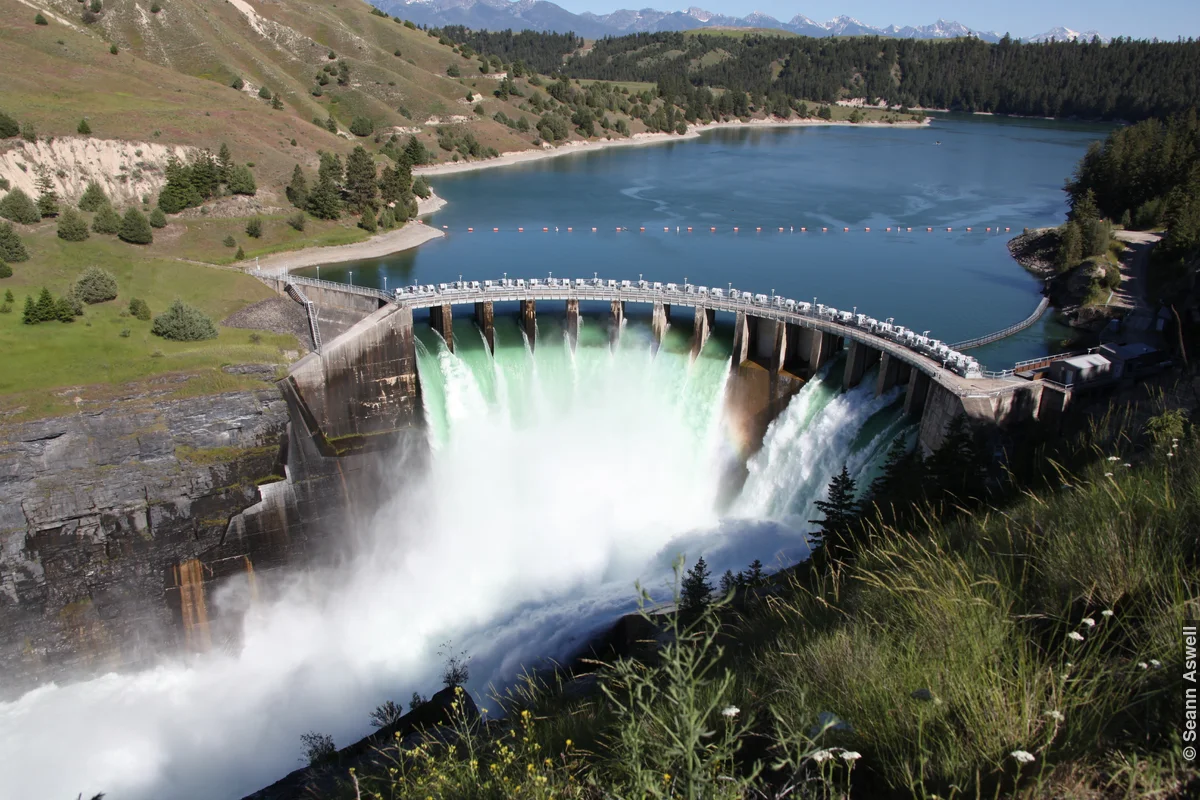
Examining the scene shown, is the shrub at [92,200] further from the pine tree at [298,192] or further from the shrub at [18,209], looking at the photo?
the pine tree at [298,192]

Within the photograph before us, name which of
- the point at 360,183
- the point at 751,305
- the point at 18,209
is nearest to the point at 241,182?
the point at 360,183

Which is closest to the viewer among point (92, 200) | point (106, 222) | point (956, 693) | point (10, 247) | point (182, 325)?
point (956, 693)

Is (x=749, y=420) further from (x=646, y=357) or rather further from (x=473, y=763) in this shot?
(x=473, y=763)

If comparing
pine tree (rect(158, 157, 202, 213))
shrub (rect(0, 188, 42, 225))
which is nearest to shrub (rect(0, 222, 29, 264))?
shrub (rect(0, 188, 42, 225))

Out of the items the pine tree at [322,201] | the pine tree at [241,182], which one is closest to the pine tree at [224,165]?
the pine tree at [241,182]

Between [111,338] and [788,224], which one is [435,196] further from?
[111,338]

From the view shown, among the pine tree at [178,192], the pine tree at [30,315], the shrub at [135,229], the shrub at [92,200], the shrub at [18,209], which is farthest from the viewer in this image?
the pine tree at [178,192]

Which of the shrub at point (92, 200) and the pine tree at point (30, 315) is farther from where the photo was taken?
the shrub at point (92, 200)
